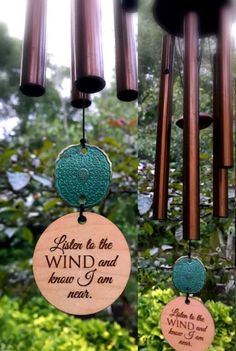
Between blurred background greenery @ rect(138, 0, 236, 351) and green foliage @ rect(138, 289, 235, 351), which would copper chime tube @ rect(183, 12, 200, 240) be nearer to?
blurred background greenery @ rect(138, 0, 236, 351)

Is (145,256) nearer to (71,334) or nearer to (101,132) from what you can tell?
(71,334)

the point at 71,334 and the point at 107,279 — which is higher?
the point at 107,279

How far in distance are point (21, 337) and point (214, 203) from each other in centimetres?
125

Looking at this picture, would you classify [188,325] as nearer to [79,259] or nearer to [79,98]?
[79,259]

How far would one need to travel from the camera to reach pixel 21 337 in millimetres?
1669

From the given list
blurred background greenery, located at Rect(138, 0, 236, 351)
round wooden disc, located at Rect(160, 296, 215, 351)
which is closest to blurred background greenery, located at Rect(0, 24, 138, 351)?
blurred background greenery, located at Rect(138, 0, 236, 351)

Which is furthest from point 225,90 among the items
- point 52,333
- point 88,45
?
point 52,333

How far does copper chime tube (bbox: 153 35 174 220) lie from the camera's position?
2.25 ft

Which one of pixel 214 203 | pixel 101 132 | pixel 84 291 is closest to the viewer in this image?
pixel 84 291

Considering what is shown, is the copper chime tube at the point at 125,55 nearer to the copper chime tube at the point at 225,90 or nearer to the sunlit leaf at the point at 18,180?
the copper chime tube at the point at 225,90

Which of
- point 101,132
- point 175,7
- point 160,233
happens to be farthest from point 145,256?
point 101,132

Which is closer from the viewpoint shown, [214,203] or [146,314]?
[214,203]

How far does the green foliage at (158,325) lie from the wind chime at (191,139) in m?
0.11

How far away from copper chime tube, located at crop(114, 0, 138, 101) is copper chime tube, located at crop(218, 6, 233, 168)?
120mm
